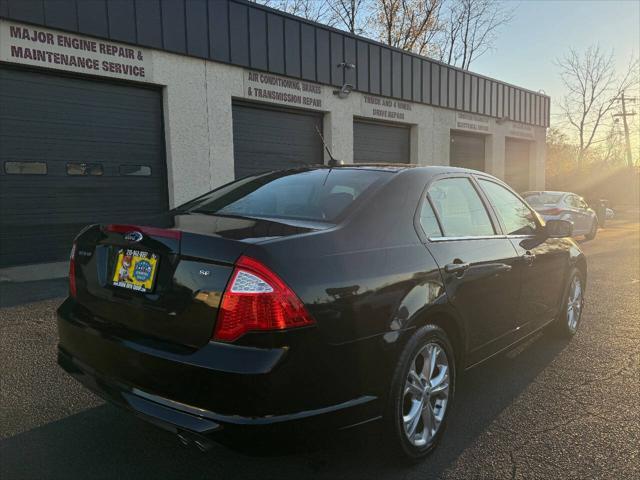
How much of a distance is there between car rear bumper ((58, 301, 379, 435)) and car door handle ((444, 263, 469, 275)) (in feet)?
2.96

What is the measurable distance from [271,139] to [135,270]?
8.84 meters

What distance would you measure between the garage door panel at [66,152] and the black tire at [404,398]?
7120mm

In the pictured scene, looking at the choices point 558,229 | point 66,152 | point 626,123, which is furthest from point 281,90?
point 626,123

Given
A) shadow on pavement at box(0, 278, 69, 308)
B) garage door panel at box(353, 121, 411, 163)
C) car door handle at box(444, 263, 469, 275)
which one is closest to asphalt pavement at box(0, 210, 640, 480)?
car door handle at box(444, 263, 469, 275)

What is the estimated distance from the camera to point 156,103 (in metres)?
9.06

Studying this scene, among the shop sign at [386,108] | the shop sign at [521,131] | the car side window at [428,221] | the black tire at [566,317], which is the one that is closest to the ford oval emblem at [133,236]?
the car side window at [428,221]

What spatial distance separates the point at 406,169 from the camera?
3.21 m

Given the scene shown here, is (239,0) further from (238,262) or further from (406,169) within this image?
(238,262)

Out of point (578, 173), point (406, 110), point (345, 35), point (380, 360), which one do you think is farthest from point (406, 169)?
point (578, 173)

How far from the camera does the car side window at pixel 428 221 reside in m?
2.96

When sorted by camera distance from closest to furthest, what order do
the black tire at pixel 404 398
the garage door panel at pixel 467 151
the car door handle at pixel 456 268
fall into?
the black tire at pixel 404 398 < the car door handle at pixel 456 268 < the garage door panel at pixel 467 151

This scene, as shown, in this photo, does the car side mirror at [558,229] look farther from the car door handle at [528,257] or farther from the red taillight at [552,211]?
the red taillight at [552,211]

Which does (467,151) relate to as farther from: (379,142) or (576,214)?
(379,142)

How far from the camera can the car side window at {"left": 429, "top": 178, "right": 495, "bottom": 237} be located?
3200mm
